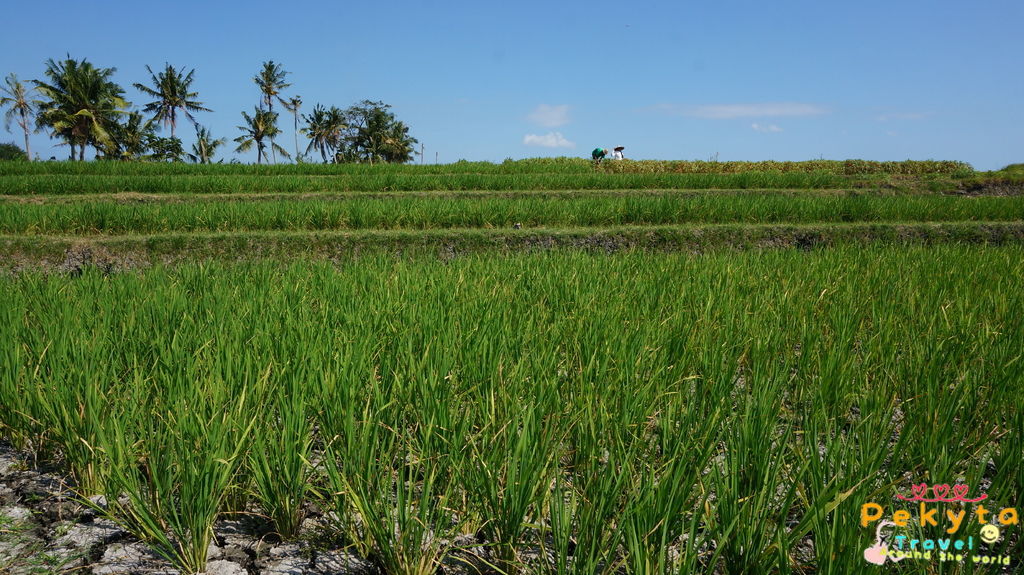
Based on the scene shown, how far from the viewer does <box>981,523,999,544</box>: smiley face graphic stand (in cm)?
129

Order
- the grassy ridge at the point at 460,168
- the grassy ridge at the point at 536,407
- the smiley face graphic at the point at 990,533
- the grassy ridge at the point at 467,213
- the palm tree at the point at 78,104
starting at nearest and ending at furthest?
the smiley face graphic at the point at 990,533, the grassy ridge at the point at 536,407, the grassy ridge at the point at 467,213, the grassy ridge at the point at 460,168, the palm tree at the point at 78,104

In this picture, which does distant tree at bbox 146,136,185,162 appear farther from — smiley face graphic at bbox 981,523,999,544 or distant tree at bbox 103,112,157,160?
smiley face graphic at bbox 981,523,999,544

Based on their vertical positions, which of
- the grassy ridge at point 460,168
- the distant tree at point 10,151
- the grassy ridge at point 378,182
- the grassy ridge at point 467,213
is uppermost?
the distant tree at point 10,151

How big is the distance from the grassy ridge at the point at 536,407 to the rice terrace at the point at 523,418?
0.05 ft

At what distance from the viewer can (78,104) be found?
2525cm

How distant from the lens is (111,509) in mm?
1618

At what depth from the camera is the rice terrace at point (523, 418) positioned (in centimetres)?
139

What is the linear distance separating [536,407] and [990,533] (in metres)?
1.11

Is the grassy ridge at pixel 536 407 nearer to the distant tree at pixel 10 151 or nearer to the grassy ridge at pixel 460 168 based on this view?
the grassy ridge at pixel 460 168

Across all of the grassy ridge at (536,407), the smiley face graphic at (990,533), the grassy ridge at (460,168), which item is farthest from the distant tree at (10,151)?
the smiley face graphic at (990,533)

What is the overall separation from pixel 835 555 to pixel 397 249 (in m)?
6.63

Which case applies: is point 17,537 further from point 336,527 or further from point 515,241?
point 515,241

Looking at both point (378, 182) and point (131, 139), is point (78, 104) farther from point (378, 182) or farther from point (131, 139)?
point (378, 182)

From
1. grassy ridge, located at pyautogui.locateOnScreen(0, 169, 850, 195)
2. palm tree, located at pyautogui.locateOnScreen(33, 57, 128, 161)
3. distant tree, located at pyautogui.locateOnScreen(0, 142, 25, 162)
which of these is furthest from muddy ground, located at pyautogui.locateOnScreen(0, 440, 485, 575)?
distant tree, located at pyautogui.locateOnScreen(0, 142, 25, 162)
